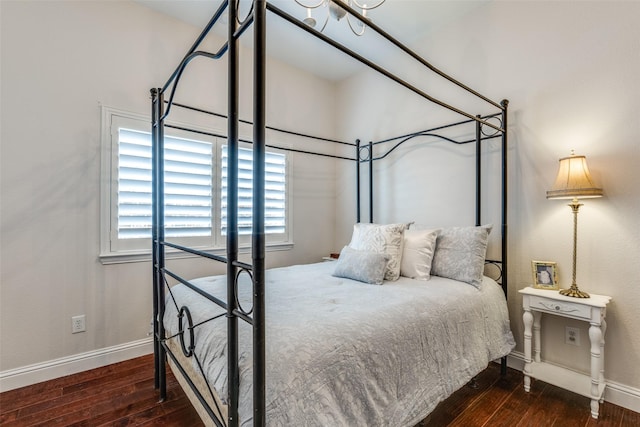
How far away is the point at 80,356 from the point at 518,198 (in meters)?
3.61

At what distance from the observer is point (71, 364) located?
2260 millimetres

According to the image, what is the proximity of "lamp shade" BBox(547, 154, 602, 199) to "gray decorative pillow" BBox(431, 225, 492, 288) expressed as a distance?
1.61 feet

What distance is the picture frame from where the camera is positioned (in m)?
2.13

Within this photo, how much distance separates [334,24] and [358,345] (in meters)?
2.79

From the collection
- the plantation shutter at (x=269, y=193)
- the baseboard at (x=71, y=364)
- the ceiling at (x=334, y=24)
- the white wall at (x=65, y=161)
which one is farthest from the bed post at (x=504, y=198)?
the baseboard at (x=71, y=364)

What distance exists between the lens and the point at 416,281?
2166 millimetres

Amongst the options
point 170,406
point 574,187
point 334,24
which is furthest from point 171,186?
point 574,187

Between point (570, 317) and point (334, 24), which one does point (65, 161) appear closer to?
point (334, 24)

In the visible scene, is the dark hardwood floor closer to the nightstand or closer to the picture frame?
the nightstand

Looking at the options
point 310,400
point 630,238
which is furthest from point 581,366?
point 310,400

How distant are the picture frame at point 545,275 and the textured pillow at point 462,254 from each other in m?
0.37

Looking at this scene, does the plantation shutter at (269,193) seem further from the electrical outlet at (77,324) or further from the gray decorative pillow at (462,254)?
the gray decorative pillow at (462,254)

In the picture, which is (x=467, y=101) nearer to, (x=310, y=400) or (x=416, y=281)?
(x=416, y=281)

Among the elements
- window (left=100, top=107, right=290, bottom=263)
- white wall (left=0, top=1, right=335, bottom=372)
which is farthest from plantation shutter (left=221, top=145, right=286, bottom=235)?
white wall (left=0, top=1, right=335, bottom=372)
